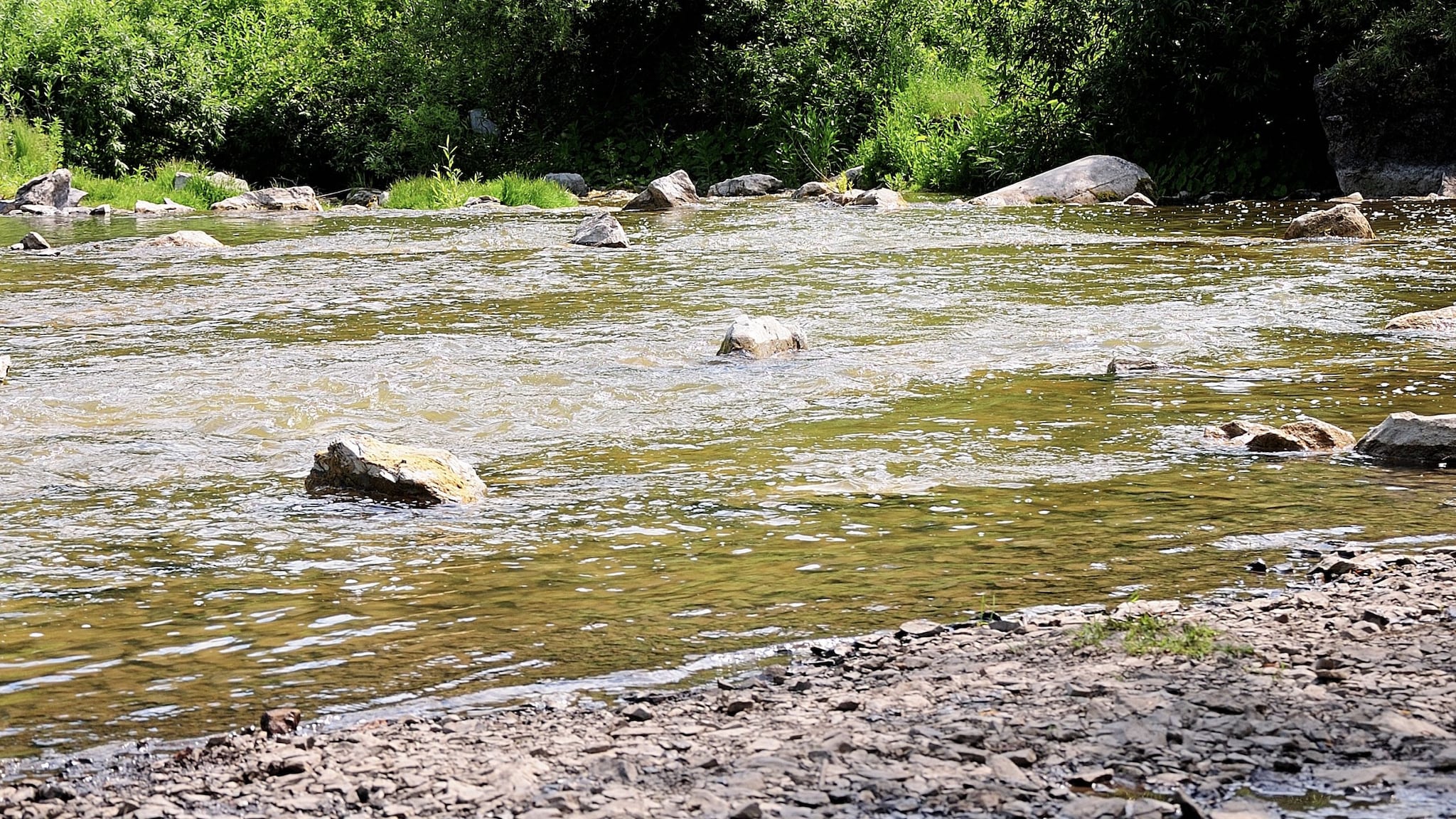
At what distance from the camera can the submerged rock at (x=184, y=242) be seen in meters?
14.1

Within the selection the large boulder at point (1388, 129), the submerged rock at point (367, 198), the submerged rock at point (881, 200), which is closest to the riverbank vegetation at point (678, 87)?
the large boulder at point (1388, 129)

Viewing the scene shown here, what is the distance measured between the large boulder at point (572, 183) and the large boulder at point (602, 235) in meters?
9.51

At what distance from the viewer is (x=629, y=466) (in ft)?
16.4

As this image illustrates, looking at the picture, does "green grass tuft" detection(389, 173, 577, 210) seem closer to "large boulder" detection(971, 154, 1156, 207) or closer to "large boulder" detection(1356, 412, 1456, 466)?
"large boulder" detection(971, 154, 1156, 207)

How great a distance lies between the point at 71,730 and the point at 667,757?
1274 millimetres

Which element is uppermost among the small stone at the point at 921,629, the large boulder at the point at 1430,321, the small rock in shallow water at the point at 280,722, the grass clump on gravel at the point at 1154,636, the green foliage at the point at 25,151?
the green foliage at the point at 25,151

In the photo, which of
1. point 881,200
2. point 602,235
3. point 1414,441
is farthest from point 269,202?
point 1414,441

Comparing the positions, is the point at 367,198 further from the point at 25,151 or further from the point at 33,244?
the point at 33,244

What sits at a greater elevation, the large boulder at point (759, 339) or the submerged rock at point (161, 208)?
the submerged rock at point (161, 208)

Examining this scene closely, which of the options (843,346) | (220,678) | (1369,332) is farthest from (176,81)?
(220,678)

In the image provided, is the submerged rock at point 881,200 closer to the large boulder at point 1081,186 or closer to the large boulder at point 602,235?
the large boulder at point 1081,186

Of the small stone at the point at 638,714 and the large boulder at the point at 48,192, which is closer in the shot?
the small stone at the point at 638,714

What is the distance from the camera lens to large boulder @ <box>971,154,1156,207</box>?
17797 millimetres

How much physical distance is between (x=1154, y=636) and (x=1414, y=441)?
87.5 inches
